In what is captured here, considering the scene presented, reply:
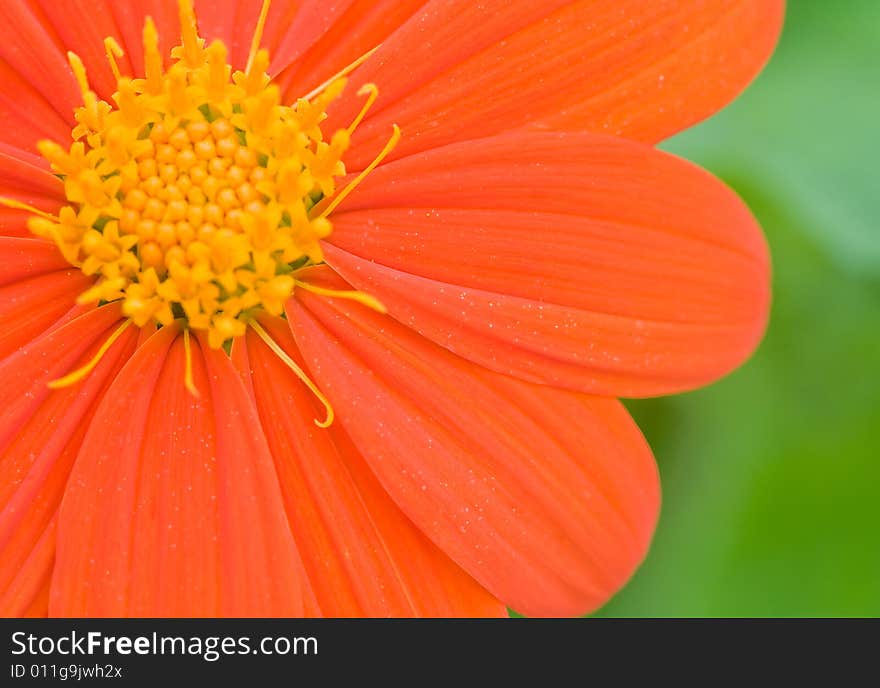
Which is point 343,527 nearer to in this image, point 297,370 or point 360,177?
point 297,370

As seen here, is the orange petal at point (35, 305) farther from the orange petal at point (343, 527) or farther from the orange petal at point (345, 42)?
the orange petal at point (345, 42)

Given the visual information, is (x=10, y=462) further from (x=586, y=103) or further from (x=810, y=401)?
(x=810, y=401)

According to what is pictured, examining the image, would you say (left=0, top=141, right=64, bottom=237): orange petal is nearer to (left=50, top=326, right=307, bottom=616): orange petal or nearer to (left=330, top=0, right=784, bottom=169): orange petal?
(left=50, top=326, right=307, bottom=616): orange petal

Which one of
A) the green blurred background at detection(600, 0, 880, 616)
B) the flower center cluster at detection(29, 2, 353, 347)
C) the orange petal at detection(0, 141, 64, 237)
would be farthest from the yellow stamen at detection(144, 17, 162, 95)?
the green blurred background at detection(600, 0, 880, 616)

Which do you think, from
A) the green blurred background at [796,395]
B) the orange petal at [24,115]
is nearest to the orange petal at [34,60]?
the orange petal at [24,115]

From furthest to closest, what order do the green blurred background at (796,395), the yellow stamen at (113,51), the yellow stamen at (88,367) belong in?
the green blurred background at (796,395) → the yellow stamen at (113,51) → the yellow stamen at (88,367)

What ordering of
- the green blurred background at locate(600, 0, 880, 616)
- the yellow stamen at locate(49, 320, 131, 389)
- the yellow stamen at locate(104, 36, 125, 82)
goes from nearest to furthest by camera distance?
the yellow stamen at locate(49, 320, 131, 389) → the yellow stamen at locate(104, 36, 125, 82) → the green blurred background at locate(600, 0, 880, 616)
